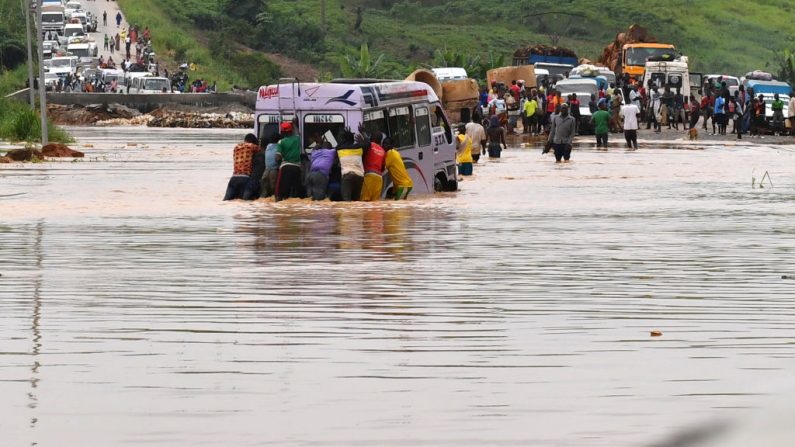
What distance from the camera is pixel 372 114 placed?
23.0m

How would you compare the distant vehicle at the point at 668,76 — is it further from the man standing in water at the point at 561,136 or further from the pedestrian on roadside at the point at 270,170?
the pedestrian on roadside at the point at 270,170

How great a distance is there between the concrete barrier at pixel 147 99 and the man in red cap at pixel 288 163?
5526 centimetres

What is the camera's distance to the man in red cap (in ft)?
75.0

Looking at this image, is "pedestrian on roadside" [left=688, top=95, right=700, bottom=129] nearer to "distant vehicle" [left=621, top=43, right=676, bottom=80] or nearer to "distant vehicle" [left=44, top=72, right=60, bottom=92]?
"distant vehicle" [left=621, top=43, right=676, bottom=80]

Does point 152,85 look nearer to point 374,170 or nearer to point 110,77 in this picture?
point 110,77

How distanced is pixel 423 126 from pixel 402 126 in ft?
2.30

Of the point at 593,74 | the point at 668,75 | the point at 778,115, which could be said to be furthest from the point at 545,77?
the point at 778,115

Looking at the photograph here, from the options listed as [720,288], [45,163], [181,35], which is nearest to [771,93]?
[45,163]

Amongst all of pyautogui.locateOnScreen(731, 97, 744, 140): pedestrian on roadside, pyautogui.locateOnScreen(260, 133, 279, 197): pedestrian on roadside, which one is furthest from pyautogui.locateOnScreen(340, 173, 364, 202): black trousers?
pyautogui.locateOnScreen(731, 97, 744, 140): pedestrian on roadside

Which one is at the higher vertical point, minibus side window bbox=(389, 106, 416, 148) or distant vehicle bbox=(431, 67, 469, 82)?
minibus side window bbox=(389, 106, 416, 148)

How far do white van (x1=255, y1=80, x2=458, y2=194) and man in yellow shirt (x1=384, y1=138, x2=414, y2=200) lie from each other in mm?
148

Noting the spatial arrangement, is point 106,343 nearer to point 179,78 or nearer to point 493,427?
point 493,427

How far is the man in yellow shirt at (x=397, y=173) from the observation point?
76.4 feet

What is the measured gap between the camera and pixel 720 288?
40.9ft
